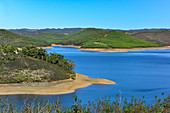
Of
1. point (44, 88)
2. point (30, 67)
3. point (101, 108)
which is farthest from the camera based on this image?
point (30, 67)

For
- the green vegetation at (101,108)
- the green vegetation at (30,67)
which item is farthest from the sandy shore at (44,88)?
the green vegetation at (101,108)

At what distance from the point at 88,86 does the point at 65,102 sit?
15.1 m

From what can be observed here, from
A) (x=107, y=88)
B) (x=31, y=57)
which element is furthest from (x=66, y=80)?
(x=31, y=57)

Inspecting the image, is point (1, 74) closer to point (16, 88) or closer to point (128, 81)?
point (16, 88)

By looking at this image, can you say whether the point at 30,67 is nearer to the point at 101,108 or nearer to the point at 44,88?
the point at 44,88

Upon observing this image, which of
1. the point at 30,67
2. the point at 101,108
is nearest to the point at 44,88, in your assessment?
the point at 30,67

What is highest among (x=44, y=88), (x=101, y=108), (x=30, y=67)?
(x=101, y=108)

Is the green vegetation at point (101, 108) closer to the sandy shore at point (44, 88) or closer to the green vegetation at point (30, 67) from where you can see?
the sandy shore at point (44, 88)

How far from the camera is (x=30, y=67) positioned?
220 ft

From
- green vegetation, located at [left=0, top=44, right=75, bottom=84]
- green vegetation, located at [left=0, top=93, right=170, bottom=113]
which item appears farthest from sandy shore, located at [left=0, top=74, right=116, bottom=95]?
green vegetation, located at [left=0, top=93, right=170, bottom=113]

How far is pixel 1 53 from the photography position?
7312 centimetres

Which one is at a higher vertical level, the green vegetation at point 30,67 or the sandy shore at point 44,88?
the green vegetation at point 30,67

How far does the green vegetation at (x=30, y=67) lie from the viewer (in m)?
62.5

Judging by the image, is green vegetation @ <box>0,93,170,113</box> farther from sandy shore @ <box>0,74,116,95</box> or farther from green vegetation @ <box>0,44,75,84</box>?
green vegetation @ <box>0,44,75,84</box>
